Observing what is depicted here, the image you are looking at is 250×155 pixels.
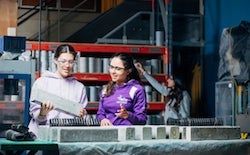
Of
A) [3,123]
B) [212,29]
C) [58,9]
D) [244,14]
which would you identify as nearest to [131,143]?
[3,123]

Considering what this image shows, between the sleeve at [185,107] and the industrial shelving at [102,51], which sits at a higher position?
the industrial shelving at [102,51]

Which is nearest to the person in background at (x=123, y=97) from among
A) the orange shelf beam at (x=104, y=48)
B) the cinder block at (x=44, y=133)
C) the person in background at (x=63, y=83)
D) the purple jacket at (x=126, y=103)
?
the purple jacket at (x=126, y=103)

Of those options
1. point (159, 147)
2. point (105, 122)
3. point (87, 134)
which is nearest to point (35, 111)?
point (105, 122)

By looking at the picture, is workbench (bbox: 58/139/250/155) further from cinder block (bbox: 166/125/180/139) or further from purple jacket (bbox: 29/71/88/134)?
purple jacket (bbox: 29/71/88/134)

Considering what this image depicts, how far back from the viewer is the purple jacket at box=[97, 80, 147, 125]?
4.06 meters

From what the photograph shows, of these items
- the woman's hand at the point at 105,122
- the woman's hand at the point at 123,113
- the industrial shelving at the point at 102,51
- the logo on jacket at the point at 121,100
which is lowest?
the woman's hand at the point at 105,122

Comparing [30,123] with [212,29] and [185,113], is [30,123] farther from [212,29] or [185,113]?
[212,29]

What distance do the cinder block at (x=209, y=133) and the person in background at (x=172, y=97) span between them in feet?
11.5

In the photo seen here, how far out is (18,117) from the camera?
445cm

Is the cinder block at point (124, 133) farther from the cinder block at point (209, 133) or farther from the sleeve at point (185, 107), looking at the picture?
the sleeve at point (185, 107)

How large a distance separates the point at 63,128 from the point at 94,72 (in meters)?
4.16

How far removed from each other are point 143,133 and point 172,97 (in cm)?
393

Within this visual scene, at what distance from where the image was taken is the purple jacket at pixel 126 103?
4.06 meters

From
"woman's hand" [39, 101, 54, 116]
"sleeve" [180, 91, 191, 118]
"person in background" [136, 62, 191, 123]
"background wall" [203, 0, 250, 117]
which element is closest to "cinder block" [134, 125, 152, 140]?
"woman's hand" [39, 101, 54, 116]
